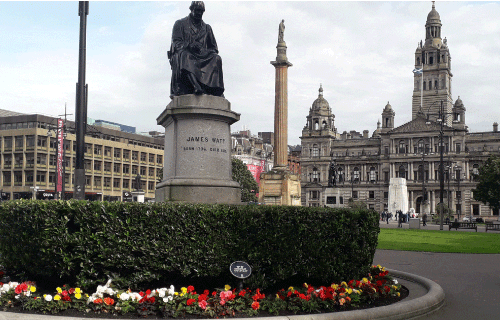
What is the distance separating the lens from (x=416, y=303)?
891 centimetres

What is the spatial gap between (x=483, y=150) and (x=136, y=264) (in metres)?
113

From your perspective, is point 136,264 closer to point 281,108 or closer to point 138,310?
point 138,310

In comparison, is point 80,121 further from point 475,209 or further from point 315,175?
point 315,175

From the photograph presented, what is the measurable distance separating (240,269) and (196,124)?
3802 mm

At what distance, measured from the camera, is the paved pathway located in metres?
9.48

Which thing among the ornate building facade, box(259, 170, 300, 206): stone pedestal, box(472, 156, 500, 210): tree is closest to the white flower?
box(259, 170, 300, 206): stone pedestal

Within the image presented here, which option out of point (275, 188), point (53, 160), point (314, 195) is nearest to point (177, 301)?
point (275, 188)

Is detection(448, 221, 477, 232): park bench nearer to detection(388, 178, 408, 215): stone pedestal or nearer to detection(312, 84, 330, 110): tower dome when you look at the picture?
detection(388, 178, 408, 215): stone pedestal

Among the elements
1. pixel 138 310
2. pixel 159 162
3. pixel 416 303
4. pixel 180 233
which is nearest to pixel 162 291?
pixel 138 310

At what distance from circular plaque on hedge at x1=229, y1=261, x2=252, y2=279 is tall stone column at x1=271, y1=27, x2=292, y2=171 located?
153ft

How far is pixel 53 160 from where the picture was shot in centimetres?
8038

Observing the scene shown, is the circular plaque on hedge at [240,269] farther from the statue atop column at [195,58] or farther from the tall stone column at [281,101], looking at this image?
the tall stone column at [281,101]

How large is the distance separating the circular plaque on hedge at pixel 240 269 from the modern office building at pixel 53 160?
64899 mm

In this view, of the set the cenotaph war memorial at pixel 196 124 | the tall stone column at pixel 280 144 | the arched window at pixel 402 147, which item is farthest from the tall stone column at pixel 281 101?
the arched window at pixel 402 147
